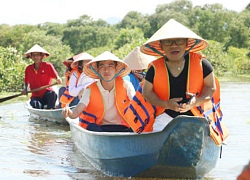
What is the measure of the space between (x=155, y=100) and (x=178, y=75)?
0.28 meters

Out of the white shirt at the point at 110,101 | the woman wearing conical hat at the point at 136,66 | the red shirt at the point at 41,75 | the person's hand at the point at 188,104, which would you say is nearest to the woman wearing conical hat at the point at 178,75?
the person's hand at the point at 188,104

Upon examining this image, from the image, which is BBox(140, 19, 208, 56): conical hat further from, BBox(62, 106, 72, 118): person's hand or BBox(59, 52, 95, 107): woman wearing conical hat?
BBox(59, 52, 95, 107): woman wearing conical hat

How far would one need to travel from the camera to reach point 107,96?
5836 millimetres

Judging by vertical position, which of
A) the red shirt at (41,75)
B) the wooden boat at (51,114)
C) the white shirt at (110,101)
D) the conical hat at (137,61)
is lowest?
the wooden boat at (51,114)

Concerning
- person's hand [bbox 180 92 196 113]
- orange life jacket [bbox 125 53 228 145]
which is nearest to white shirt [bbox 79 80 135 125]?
orange life jacket [bbox 125 53 228 145]

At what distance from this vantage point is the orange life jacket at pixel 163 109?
476 cm

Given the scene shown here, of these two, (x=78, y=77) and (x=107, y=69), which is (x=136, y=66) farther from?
(x=78, y=77)

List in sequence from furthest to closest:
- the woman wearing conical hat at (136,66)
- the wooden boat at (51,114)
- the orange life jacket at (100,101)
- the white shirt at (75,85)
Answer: the wooden boat at (51,114) < the white shirt at (75,85) < the woman wearing conical hat at (136,66) < the orange life jacket at (100,101)

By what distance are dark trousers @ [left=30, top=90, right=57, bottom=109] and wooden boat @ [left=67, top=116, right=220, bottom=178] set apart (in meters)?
5.04

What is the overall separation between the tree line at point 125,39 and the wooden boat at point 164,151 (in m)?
11.9

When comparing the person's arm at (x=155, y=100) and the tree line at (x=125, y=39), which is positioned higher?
the person's arm at (x=155, y=100)

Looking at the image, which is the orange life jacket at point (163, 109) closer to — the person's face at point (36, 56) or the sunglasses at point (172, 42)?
the sunglasses at point (172, 42)

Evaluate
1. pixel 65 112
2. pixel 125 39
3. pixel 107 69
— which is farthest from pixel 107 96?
pixel 125 39

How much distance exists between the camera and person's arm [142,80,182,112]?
460 cm
